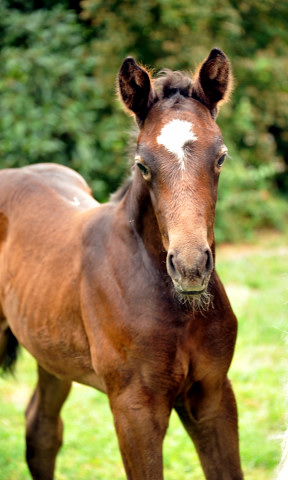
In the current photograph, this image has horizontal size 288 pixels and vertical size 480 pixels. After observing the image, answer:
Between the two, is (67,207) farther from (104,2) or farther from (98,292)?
(104,2)

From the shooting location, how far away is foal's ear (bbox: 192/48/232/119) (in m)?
2.89

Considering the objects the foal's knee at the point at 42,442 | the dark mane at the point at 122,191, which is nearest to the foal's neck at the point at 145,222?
the dark mane at the point at 122,191

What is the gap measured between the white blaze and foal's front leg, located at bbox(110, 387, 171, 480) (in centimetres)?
103

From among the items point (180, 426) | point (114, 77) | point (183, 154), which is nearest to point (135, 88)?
point (183, 154)

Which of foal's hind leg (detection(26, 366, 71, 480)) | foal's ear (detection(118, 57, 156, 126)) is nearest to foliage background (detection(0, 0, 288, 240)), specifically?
foal's hind leg (detection(26, 366, 71, 480))

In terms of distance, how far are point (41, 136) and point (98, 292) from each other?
227 inches

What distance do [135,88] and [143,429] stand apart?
148 cm

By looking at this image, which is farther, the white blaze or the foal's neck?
the foal's neck

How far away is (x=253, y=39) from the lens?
37.7 feet

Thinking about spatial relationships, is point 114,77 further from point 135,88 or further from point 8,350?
point 135,88

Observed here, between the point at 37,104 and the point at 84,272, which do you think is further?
the point at 37,104

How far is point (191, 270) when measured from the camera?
2424mm

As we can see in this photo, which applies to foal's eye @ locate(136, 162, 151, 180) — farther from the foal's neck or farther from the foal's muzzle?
the foal's muzzle

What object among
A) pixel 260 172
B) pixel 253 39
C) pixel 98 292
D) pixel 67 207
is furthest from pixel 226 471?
pixel 253 39
